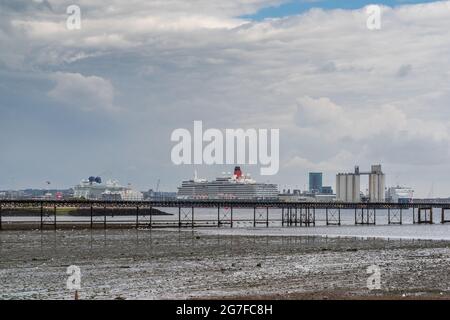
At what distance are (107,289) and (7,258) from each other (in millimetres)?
16550

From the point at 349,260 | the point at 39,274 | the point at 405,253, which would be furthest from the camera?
the point at 405,253

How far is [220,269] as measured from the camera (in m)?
37.3

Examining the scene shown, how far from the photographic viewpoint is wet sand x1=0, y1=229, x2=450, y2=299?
91.1 ft

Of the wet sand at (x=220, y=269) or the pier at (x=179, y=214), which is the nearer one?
the wet sand at (x=220, y=269)

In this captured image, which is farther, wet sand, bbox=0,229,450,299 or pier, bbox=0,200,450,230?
pier, bbox=0,200,450,230

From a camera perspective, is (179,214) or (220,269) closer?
(220,269)

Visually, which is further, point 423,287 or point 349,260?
point 349,260

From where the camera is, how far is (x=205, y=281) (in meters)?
31.7

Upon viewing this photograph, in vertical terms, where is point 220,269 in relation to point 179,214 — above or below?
above

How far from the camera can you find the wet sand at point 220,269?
27.8 meters

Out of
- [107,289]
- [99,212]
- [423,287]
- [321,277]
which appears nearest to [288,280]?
[321,277]
